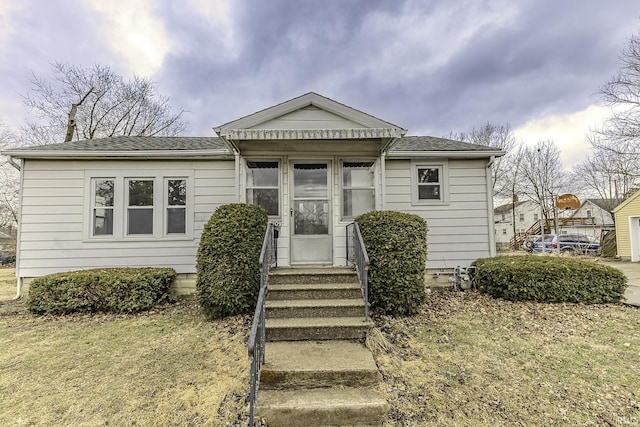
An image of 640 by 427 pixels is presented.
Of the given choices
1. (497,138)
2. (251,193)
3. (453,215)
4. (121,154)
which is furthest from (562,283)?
(497,138)

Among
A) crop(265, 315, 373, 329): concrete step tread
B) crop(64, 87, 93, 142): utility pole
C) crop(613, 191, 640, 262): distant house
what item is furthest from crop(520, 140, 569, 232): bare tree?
crop(64, 87, 93, 142): utility pole

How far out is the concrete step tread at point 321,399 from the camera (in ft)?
8.95

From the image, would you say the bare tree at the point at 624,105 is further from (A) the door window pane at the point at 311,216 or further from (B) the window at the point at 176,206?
(B) the window at the point at 176,206

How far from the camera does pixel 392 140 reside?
19.0 ft

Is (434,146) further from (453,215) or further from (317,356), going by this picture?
(317,356)

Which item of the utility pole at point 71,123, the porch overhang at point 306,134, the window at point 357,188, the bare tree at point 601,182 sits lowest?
the window at point 357,188

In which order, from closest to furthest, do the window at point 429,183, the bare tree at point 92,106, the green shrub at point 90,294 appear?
the green shrub at point 90,294 < the window at point 429,183 < the bare tree at point 92,106

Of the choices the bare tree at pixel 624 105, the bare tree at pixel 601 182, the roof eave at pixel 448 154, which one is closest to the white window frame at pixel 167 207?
the roof eave at pixel 448 154

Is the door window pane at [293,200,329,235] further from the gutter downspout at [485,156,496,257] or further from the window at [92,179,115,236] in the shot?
the window at [92,179,115,236]

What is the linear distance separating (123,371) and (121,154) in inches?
198

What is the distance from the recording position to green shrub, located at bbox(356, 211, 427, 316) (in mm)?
4898

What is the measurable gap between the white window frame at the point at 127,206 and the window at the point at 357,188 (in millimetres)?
3580

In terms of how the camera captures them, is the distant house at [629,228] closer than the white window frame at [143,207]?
No

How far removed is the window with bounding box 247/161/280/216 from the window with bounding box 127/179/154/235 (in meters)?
2.49
